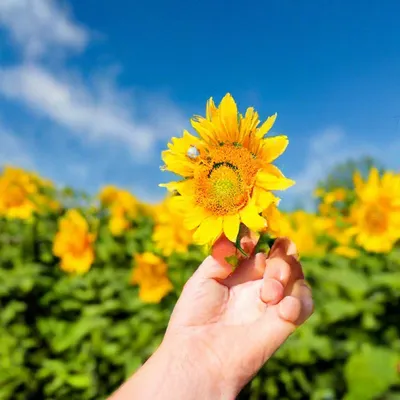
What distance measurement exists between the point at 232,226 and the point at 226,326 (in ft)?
1.09

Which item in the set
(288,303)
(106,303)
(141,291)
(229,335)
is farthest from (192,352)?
(106,303)

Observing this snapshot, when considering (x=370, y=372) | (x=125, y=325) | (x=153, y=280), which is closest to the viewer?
(x=370, y=372)

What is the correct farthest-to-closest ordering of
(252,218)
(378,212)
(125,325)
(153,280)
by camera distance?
(125,325), (153,280), (378,212), (252,218)

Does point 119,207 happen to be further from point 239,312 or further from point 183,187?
point 183,187

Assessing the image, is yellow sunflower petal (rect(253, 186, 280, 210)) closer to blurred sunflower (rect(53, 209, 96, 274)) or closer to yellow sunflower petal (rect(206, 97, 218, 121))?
yellow sunflower petal (rect(206, 97, 218, 121))

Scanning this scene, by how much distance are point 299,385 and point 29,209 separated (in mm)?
2103

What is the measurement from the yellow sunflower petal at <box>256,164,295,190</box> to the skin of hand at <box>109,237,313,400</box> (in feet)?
0.52

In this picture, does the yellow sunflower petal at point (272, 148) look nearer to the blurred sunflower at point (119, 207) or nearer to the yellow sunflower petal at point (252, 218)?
the yellow sunflower petal at point (252, 218)

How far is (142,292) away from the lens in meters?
3.23

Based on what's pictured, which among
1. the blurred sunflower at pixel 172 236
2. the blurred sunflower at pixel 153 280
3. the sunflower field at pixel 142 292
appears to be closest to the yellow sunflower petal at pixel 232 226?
the sunflower field at pixel 142 292

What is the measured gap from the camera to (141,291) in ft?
10.6

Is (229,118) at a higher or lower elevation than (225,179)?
higher

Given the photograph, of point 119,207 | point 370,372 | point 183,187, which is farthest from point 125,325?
point 183,187

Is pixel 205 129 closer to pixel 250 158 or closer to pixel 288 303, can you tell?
pixel 250 158
